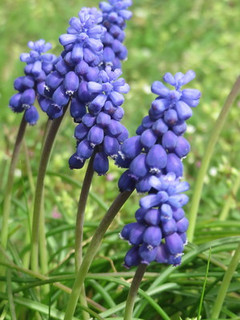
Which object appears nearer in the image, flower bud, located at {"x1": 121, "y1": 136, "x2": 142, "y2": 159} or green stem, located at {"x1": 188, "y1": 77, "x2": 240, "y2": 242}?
flower bud, located at {"x1": 121, "y1": 136, "x2": 142, "y2": 159}

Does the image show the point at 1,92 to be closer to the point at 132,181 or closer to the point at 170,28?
the point at 170,28

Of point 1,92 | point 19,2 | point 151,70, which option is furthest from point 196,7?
point 1,92

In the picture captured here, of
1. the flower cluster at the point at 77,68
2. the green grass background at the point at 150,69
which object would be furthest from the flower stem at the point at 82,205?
the green grass background at the point at 150,69

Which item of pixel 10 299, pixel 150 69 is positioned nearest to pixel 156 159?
pixel 10 299

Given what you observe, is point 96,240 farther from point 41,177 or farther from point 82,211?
point 41,177

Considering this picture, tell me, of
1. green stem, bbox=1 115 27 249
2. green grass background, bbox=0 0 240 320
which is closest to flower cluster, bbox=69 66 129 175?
green stem, bbox=1 115 27 249

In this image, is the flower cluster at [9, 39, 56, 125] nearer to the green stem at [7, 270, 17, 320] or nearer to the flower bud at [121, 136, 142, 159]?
the green stem at [7, 270, 17, 320]
